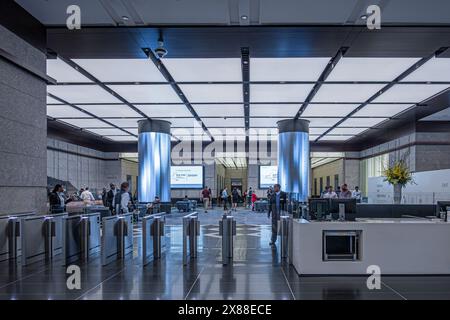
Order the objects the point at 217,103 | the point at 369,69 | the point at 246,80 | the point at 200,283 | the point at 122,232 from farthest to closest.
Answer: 1. the point at 217,103
2. the point at 246,80
3. the point at 369,69
4. the point at 122,232
5. the point at 200,283

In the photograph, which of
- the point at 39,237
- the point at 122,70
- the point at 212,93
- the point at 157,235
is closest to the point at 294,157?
the point at 212,93

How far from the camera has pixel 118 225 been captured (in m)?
7.87

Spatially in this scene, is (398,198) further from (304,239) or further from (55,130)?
(55,130)

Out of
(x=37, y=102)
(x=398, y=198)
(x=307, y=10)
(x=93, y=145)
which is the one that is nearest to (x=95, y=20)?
(x=37, y=102)

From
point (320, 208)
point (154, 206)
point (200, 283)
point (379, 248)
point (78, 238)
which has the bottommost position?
point (200, 283)

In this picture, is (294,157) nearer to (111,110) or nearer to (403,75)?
(403,75)

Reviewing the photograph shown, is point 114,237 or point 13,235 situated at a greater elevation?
point 13,235

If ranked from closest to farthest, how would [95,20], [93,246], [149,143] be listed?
[95,20]
[93,246]
[149,143]

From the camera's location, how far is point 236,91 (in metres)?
12.4

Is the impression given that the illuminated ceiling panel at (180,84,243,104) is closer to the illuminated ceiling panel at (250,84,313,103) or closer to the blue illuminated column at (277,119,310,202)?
the illuminated ceiling panel at (250,84,313,103)

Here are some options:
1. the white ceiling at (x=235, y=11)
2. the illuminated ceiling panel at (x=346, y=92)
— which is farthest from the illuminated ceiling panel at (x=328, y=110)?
the white ceiling at (x=235, y=11)

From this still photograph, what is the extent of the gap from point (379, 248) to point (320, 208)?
1.10 metres

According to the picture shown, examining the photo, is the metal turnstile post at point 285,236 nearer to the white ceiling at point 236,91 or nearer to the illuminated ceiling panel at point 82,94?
the white ceiling at point 236,91

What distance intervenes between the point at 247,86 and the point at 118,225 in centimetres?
593
